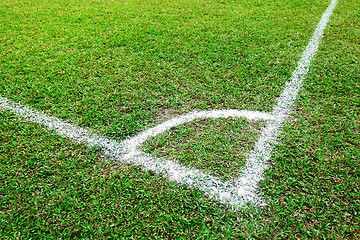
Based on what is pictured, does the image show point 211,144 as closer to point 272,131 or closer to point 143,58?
point 272,131

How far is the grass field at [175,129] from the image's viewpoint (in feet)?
6.06

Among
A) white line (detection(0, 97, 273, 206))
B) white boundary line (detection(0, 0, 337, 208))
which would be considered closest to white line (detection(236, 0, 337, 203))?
white boundary line (detection(0, 0, 337, 208))

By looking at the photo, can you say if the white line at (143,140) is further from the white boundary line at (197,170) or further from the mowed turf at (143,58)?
the mowed turf at (143,58)

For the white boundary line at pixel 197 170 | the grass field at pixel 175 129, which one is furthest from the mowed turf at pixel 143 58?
the white boundary line at pixel 197 170

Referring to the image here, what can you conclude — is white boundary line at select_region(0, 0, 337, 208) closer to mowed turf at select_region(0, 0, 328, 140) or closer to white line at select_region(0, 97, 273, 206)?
white line at select_region(0, 97, 273, 206)

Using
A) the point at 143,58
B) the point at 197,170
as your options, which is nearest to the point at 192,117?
the point at 197,170

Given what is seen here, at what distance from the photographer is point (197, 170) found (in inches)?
86.4

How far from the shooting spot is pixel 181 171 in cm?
219

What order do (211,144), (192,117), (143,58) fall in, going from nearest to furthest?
1. (211,144)
2. (192,117)
3. (143,58)

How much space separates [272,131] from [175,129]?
104 centimetres

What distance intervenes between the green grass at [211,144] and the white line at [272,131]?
7 centimetres

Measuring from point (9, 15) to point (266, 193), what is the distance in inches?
260

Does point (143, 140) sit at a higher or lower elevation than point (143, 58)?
lower

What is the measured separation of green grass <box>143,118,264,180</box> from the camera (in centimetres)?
224
